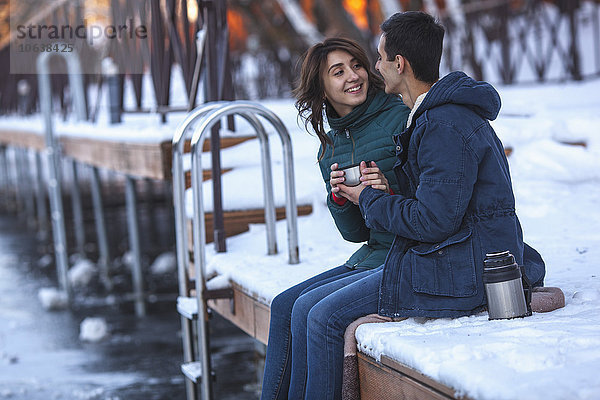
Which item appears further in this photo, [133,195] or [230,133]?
[133,195]

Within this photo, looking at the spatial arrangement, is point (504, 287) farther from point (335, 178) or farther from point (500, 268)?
point (335, 178)

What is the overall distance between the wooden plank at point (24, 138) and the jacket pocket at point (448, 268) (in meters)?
9.82

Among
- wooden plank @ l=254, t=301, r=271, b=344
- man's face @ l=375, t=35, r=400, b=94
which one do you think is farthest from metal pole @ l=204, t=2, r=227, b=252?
man's face @ l=375, t=35, r=400, b=94

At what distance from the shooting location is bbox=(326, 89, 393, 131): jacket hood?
124 inches

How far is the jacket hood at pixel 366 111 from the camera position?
3.14m

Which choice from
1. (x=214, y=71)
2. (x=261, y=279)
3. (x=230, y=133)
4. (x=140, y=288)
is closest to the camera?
(x=261, y=279)

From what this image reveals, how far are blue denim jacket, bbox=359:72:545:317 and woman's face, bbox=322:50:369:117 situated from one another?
450mm

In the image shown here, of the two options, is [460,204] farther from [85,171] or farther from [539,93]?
[85,171]

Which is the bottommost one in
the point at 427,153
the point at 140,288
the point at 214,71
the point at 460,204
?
the point at 140,288

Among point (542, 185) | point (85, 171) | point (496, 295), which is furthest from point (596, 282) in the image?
point (85, 171)

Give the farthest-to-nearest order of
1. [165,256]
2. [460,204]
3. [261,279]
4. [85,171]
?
[85,171] < [165,256] < [261,279] < [460,204]

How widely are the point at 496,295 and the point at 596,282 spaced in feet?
3.04

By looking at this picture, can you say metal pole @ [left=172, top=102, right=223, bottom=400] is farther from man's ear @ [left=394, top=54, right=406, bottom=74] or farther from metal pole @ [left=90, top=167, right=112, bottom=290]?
metal pole @ [left=90, top=167, right=112, bottom=290]

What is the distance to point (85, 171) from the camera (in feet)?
85.0
